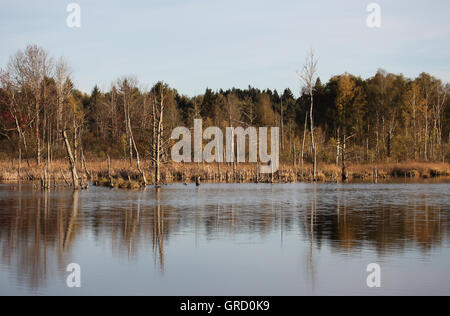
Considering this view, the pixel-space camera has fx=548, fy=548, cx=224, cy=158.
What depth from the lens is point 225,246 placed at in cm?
1570

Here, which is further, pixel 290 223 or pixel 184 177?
pixel 184 177

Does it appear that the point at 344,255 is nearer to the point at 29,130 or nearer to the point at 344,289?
the point at 344,289

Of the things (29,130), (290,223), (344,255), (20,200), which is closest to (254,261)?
(344,255)

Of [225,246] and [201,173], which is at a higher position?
[201,173]

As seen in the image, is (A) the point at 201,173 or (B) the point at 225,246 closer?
(B) the point at 225,246

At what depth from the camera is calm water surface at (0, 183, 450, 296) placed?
36.8ft

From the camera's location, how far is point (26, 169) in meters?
48.9

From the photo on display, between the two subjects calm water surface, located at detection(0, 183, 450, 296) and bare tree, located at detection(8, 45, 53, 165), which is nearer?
calm water surface, located at detection(0, 183, 450, 296)

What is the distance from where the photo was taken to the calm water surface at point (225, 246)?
1120cm

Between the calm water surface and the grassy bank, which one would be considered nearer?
the calm water surface

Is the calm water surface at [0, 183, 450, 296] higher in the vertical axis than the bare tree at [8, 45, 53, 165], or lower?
lower

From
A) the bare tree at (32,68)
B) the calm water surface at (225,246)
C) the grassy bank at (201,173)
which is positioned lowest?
the calm water surface at (225,246)

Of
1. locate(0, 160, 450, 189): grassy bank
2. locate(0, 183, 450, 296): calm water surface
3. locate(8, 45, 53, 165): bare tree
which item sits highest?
locate(8, 45, 53, 165): bare tree
